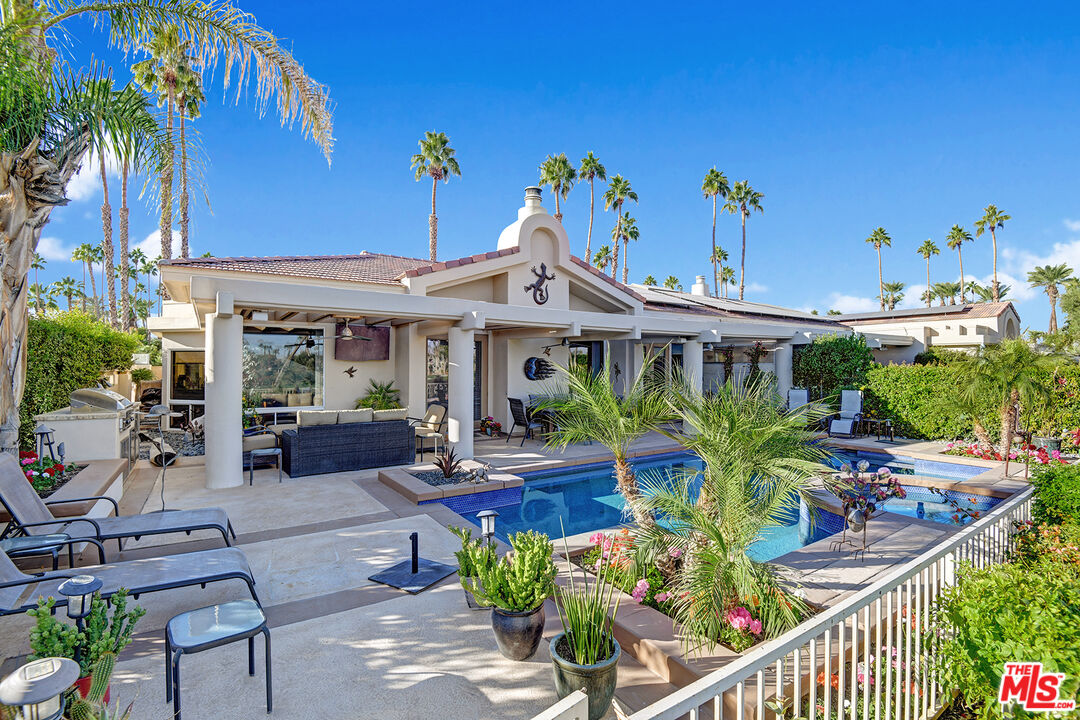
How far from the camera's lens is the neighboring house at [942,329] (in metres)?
22.4

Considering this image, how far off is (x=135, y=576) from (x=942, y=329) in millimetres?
30439

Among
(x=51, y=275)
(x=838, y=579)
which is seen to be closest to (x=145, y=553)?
(x=838, y=579)

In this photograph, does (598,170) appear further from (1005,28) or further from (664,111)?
(1005,28)

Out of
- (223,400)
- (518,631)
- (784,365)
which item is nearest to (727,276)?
(784,365)

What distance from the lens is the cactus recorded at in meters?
3.72

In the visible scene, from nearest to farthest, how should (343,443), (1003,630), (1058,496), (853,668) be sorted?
(1003,630), (853,668), (1058,496), (343,443)

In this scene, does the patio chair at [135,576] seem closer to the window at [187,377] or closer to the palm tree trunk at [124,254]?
the window at [187,377]

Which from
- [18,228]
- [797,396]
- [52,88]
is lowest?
[797,396]

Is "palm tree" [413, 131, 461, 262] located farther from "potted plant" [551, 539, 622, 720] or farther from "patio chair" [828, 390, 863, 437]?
"potted plant" [551, 539, 622, 720]

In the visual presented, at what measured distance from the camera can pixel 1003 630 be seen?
96.1 inches

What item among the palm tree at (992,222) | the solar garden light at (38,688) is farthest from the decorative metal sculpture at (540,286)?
the palm tree at (992,222)

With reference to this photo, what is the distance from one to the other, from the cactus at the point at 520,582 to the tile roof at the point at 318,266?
11512mm

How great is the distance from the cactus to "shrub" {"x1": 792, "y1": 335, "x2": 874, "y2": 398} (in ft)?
50.5

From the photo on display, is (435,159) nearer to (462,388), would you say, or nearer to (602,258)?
(462,388)
